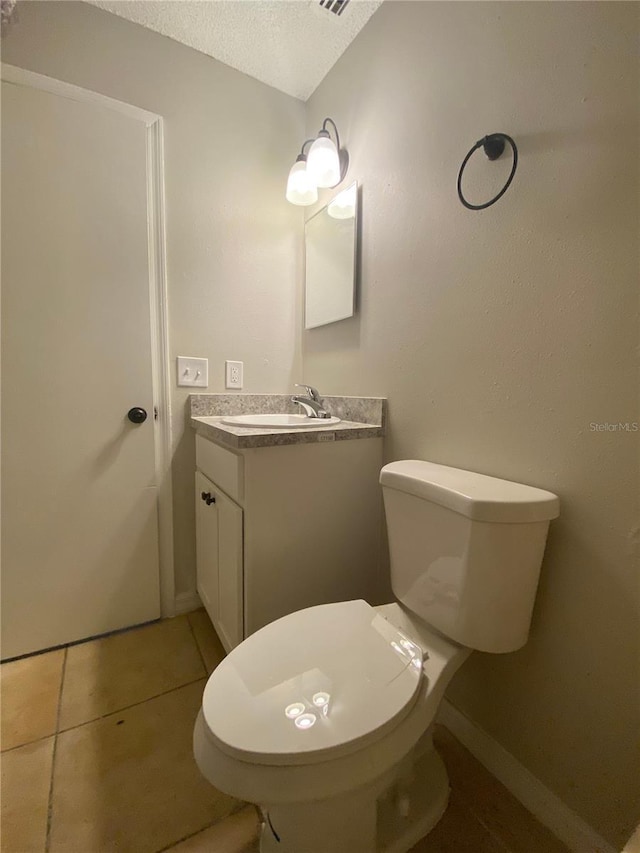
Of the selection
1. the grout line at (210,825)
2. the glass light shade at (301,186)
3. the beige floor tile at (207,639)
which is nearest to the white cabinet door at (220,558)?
the beige floor tile at (207,639)

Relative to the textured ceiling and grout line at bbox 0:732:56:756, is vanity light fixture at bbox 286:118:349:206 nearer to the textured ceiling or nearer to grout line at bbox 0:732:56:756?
the textured ceiling

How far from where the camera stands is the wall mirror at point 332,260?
130cm

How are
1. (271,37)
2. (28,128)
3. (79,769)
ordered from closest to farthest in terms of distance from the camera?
(79,769) → (28,128) → (271,37)

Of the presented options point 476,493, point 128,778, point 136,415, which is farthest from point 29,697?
point 476,493

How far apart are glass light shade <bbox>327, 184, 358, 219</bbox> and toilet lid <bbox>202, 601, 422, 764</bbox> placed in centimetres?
136

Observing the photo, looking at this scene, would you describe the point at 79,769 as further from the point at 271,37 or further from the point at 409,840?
the point at 271,37

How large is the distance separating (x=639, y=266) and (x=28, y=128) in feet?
5.66

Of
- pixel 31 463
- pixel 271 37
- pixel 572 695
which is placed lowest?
pixel 572 695

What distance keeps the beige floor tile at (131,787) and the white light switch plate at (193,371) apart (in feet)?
3.61

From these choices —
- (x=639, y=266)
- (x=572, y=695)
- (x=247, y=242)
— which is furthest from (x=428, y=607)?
(x=247, y=242)

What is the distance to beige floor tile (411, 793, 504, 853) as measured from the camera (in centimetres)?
74

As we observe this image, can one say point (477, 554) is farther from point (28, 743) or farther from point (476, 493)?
A: point (28, 743)

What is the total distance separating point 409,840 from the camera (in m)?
0.71

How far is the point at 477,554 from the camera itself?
2.28 ft
